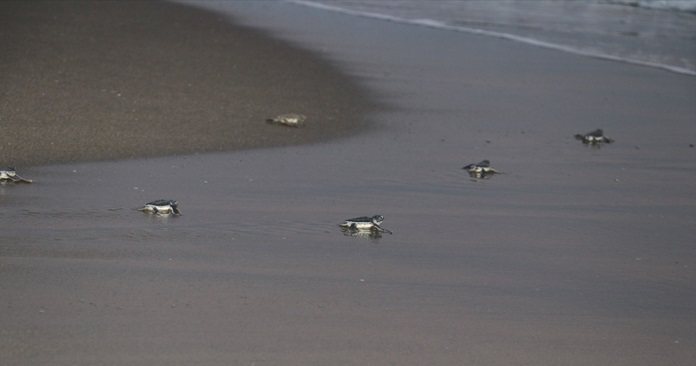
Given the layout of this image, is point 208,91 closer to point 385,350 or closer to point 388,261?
point 388,261

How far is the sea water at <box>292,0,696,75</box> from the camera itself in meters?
13.3

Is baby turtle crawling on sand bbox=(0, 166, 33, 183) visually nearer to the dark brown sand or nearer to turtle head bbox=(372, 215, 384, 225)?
the dark brown sand

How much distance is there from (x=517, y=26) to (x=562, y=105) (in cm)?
637

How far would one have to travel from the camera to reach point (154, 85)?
27.8 feet

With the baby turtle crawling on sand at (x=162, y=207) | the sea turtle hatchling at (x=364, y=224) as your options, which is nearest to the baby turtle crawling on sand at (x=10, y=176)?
the baby turtle crawling on sand at (x=162, y=207)

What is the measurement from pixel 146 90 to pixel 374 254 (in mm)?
3850

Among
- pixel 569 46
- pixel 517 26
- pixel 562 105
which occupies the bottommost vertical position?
pixel 562 105

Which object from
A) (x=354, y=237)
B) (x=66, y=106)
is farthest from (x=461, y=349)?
(x=66, y=106)

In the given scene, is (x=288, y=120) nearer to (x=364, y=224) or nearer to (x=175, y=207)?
(x=175, y=207)

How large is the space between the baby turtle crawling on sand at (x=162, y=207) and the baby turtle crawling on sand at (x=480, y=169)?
6.88ft

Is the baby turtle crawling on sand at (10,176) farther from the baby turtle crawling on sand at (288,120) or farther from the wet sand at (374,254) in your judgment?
the baby turtle crawling on sand at (288,120)

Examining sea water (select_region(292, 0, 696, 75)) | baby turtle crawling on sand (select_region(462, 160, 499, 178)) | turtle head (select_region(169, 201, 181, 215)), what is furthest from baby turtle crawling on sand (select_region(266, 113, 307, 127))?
sea water (select_region(292, 0, 696, 75))

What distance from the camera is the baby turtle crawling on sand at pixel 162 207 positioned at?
525 cm

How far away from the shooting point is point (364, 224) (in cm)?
521
